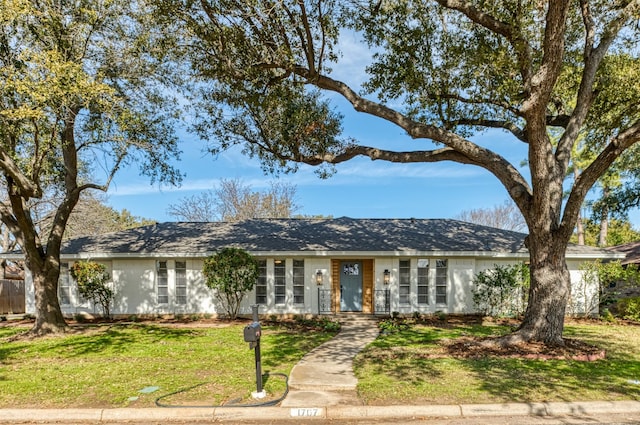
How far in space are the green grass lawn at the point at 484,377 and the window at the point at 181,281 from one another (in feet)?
26.8

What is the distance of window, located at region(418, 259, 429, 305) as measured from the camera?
549 inches

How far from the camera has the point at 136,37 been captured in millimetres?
10023

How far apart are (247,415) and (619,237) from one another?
3567 cm

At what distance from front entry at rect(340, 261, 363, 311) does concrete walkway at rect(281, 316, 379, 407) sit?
4.19 metres

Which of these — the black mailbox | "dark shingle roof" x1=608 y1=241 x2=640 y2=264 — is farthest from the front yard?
"dark shingle roof" x1=608 y1=241 x2=640 y2=264

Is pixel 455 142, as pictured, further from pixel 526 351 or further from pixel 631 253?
pixel 631 253

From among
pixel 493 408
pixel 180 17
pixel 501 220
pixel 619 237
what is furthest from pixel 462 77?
pixel 501 220

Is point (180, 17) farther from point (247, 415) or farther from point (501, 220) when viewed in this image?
point (501, 220)

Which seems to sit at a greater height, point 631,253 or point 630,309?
point 631,253

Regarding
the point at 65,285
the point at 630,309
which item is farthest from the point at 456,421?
the point at 65,285

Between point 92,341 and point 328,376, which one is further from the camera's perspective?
point 92,341

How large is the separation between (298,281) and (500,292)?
7.30 meters

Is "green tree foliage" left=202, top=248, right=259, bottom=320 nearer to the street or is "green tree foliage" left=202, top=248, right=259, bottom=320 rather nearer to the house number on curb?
the street

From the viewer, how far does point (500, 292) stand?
44.6 feet
